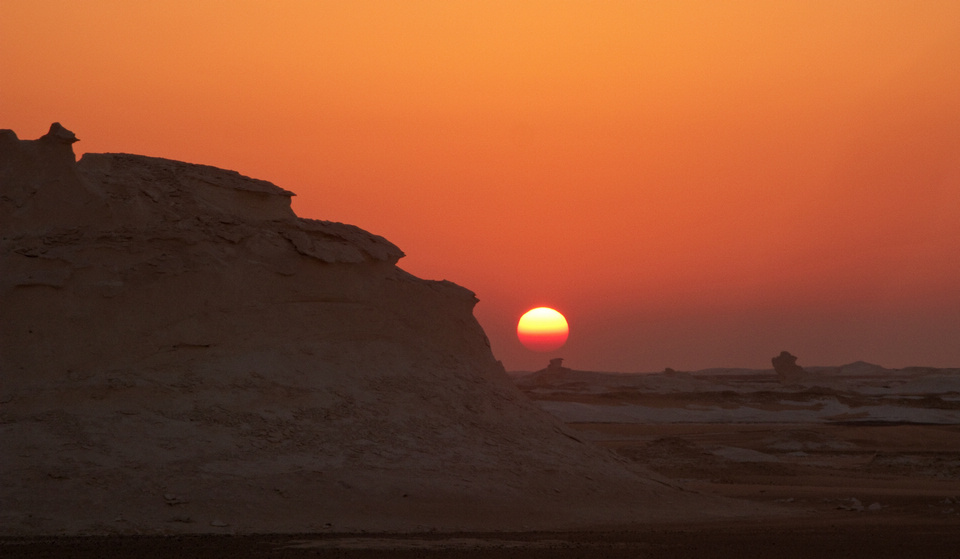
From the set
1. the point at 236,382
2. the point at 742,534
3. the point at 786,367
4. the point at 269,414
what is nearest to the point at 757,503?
the point at 742,534

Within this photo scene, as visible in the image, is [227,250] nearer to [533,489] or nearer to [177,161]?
[177,161]

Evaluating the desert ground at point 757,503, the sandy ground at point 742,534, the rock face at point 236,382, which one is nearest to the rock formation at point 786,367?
the desert ground at point 757,503

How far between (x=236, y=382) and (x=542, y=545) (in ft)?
20.7

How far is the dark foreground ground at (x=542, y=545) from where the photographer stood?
42.0 feet

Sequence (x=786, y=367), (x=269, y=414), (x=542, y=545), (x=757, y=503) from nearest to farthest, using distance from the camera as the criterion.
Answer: (x=542, y=545) → (x=269, y=414) → (x=757, y=503) → (x=786, y=367)

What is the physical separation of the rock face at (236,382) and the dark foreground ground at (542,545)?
849 mm

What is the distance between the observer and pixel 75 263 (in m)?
17.5

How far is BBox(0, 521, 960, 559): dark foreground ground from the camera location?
12.8m

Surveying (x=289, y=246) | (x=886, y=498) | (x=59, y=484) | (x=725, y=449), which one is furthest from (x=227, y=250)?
(x=725, y=449)

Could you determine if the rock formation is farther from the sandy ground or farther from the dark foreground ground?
the dark foreground ground

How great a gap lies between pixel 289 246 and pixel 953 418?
192 feet

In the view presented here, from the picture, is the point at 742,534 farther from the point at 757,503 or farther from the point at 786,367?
the point at 786,367

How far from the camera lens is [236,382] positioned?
1709 cm

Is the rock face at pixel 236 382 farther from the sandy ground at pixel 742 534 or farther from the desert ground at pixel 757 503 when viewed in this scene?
the desert ground at pixel 757 503
